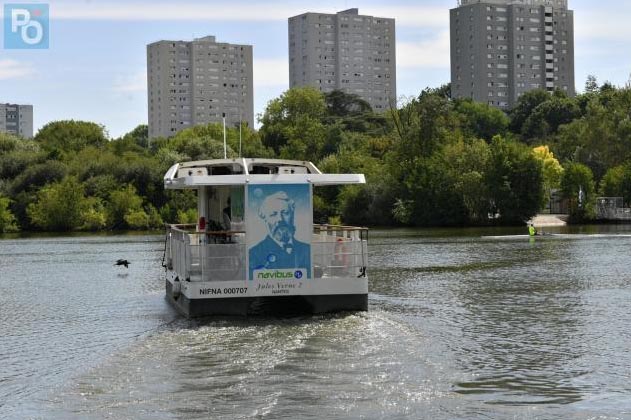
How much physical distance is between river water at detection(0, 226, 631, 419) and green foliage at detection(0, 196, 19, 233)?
2723 inches

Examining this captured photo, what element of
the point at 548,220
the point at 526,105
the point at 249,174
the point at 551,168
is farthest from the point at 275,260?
the point at 526,105

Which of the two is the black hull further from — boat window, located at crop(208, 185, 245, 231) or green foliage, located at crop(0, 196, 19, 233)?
green foliage, located at crop(0, 196, 19, 233)

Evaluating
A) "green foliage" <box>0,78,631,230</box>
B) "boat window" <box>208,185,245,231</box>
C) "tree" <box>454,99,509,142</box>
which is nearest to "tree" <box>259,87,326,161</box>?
"green foliage" <box>0,78,631,230</box>

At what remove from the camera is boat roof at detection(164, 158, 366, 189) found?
23453 mm

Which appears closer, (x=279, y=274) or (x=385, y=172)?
(x=279, y=274)

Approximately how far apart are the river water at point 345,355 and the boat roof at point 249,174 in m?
3.35

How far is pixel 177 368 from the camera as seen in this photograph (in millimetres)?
17766

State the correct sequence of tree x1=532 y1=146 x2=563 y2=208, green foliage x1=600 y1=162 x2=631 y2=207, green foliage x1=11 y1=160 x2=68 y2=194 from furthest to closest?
tree x1=532 y1=146 x2=563 y2=208, green foliage x1=11 y1=160 x2=68 y2=194, green foliage x1=600 y1=162 x2=631 y2=207

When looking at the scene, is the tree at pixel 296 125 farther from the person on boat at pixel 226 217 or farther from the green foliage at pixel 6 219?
the person on boat at pixel 226 217

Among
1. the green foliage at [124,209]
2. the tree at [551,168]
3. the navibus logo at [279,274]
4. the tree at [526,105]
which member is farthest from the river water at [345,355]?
the tree at [526,105]

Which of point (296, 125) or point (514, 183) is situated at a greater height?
point (296, 125)

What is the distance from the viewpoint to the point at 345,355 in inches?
730

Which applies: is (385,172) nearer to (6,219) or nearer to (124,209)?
(124,209)

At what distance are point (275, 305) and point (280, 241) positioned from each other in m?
2.14
